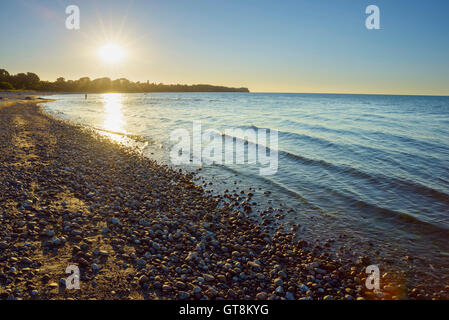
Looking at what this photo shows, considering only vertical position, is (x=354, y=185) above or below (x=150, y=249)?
above

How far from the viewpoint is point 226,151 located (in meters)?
21.8

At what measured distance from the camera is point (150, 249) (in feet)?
23.0

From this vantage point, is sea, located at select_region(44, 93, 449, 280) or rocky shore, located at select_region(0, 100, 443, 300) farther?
sea, located at select_region(44, 93, 449, 280)

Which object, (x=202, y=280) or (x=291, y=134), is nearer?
(x=202, y=280)

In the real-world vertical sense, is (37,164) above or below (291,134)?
below

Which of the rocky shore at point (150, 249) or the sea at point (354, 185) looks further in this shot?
the sea at point (354, 185)

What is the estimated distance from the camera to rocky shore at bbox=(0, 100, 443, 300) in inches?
225

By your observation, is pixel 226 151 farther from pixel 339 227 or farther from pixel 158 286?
pixel 158 286

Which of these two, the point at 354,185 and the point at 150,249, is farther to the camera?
the point at 354,185

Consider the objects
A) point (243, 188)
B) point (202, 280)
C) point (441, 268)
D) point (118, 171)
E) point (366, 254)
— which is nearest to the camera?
point (202, 280)

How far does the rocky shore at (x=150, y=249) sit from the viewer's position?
18.8 feet
